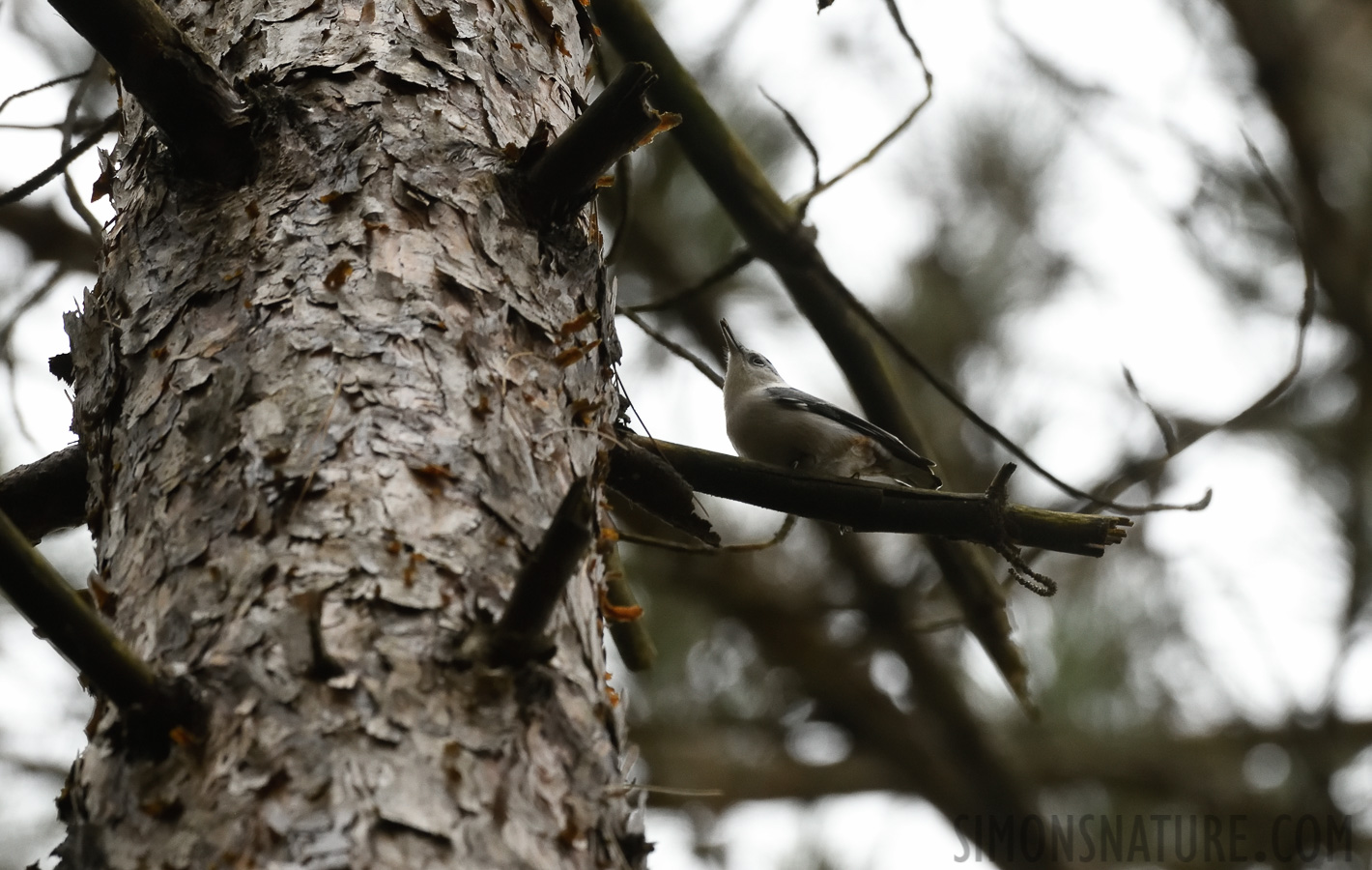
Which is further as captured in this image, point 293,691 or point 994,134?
point 994,134

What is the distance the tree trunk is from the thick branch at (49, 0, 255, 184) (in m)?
0.04

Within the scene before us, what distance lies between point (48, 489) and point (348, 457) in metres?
0.64

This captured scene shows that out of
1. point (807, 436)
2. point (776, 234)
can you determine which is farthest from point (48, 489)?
point (807, 436)

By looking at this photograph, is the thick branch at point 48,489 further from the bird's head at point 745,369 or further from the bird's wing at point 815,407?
the bird's head at point 745,369

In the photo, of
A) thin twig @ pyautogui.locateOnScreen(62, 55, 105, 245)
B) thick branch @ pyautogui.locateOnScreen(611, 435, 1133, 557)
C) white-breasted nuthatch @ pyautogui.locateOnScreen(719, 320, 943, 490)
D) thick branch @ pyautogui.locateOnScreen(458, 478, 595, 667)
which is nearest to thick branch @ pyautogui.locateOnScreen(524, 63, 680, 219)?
thick branch @ pyautogui.locateOnScreen(611, 435, 1133, 557)

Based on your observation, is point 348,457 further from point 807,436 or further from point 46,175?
point 807,436

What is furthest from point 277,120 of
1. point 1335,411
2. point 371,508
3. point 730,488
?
point 1335,411

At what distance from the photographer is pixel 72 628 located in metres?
1.06

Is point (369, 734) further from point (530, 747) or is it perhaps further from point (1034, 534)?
point (1034, 534)

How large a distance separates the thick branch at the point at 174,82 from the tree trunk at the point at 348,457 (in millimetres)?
44

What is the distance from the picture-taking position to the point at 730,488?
1778mm

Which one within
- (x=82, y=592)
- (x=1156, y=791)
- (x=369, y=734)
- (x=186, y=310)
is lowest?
(x=369, y=734)

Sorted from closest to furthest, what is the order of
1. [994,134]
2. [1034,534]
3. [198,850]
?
1. [198,850]
2. [1034,534]
3. [994,134]

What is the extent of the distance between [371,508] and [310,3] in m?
0.93
